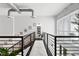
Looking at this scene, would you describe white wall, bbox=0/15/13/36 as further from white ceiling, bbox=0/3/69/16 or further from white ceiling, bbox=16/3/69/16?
white ceiling, bbox=16/3/69/16

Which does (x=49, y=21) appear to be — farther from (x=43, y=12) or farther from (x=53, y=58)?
(x=53, y=58)

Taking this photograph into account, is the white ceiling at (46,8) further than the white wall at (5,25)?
Yes

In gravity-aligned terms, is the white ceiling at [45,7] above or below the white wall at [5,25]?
above

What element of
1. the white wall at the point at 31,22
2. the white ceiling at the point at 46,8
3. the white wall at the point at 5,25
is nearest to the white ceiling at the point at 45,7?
the white ceiling at the point at 46,8

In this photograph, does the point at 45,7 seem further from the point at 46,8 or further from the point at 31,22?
the point at 31,22

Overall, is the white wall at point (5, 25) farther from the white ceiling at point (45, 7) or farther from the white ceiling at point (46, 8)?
the white ceiling at point (46, 8)

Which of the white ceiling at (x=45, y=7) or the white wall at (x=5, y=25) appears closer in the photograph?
the white wall at (x=5, y=25)

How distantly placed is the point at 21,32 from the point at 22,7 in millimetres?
904

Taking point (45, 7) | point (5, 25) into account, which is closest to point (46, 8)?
point (45, 7)

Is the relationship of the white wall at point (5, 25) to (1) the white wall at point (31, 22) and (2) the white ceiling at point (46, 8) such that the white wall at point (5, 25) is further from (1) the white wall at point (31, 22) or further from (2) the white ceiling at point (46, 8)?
(2) the white ceiling at point (46, 8)

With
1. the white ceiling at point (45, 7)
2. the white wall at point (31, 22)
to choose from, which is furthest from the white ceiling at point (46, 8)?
the white wall at point (31, 22)

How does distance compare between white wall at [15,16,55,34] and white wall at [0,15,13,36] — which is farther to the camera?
white wall at [15,16,55,34]

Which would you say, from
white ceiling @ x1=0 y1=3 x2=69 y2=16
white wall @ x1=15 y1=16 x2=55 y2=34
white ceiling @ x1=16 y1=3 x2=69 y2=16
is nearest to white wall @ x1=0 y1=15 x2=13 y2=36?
white wall @ x1=15 y1=16 x2=55 y2=34

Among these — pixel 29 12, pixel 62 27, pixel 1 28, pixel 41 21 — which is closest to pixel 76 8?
pixel 62 27
